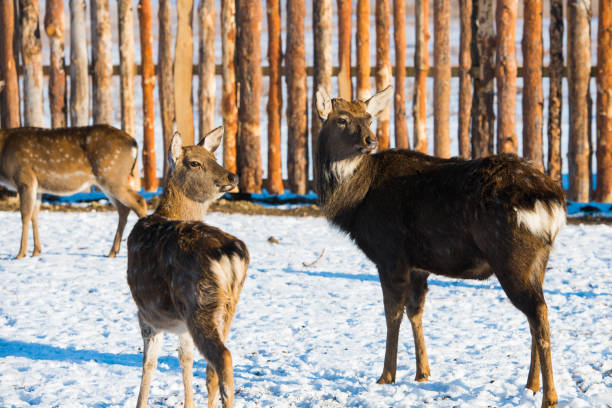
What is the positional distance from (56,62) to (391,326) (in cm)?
887

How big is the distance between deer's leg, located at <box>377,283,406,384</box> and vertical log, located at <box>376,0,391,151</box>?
7.09m

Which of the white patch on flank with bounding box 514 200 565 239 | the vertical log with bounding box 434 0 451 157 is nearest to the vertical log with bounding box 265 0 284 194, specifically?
the vertical log with bounding box 434 0 451 157

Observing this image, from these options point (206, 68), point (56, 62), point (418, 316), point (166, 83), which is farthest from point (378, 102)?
point (56, 62)

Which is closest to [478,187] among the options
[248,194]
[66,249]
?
[66,249]

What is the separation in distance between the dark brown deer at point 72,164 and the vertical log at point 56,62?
10.2 feet

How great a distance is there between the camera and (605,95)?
35.6 feet

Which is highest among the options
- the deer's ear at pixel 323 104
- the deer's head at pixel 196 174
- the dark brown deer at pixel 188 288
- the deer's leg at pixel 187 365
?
the deer's ear at pixel 323 104

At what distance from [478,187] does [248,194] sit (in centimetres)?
756

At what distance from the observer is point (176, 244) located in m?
4.11

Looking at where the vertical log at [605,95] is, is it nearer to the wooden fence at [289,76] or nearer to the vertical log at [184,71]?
the wooden fence at [289,76]

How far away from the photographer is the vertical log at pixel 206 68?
11844mm

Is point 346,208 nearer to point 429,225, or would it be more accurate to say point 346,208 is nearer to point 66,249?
point 429,225

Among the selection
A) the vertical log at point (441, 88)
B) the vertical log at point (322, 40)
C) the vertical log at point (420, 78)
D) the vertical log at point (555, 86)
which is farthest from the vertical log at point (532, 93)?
the vertical log at point (322, 40)

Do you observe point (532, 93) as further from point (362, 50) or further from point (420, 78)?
point (362, 50)
